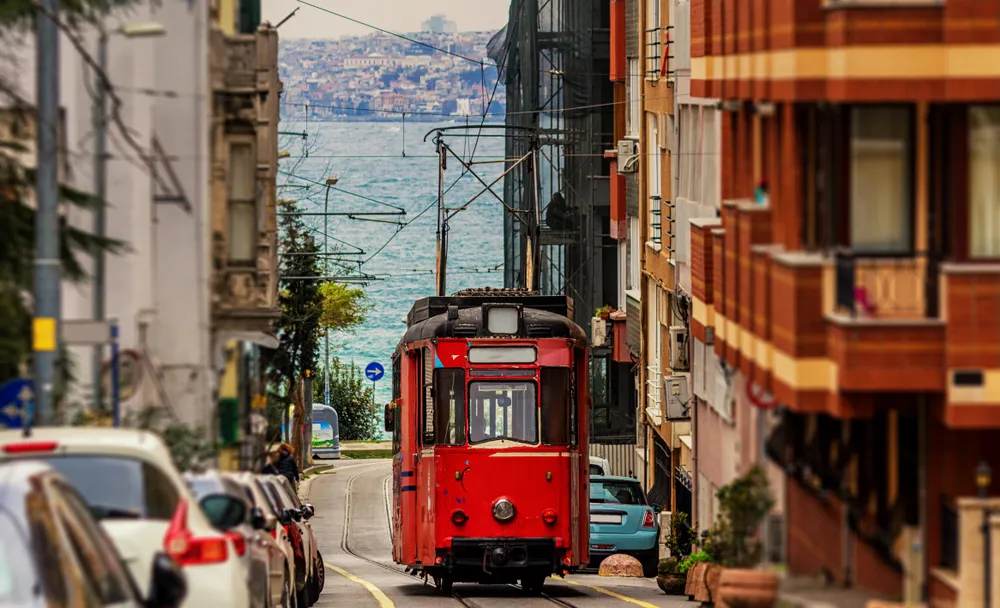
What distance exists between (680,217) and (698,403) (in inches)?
193

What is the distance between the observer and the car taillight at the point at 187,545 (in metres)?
13.8

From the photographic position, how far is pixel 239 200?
744 inches

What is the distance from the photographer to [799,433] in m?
16.3

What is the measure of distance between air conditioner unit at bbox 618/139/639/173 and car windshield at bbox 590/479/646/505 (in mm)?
8608

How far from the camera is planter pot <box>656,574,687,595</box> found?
2747 cm

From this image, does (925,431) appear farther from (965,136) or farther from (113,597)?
(113,597)

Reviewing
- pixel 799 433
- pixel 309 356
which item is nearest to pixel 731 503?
pixel 799 433

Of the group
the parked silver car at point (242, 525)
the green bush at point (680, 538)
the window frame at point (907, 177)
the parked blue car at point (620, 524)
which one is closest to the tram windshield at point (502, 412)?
the green bush at point (680, 538)

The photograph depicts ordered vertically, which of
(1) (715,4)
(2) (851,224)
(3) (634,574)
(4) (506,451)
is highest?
(1) (715,4)

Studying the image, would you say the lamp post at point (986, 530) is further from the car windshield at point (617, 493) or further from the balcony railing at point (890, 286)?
the car windshield at point (617, 493)

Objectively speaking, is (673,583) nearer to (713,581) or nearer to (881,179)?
(713,581)

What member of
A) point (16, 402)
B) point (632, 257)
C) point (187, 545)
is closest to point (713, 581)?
point (16, 402)

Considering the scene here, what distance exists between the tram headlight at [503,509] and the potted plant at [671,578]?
2.89 meters

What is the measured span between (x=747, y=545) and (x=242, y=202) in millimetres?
5313
